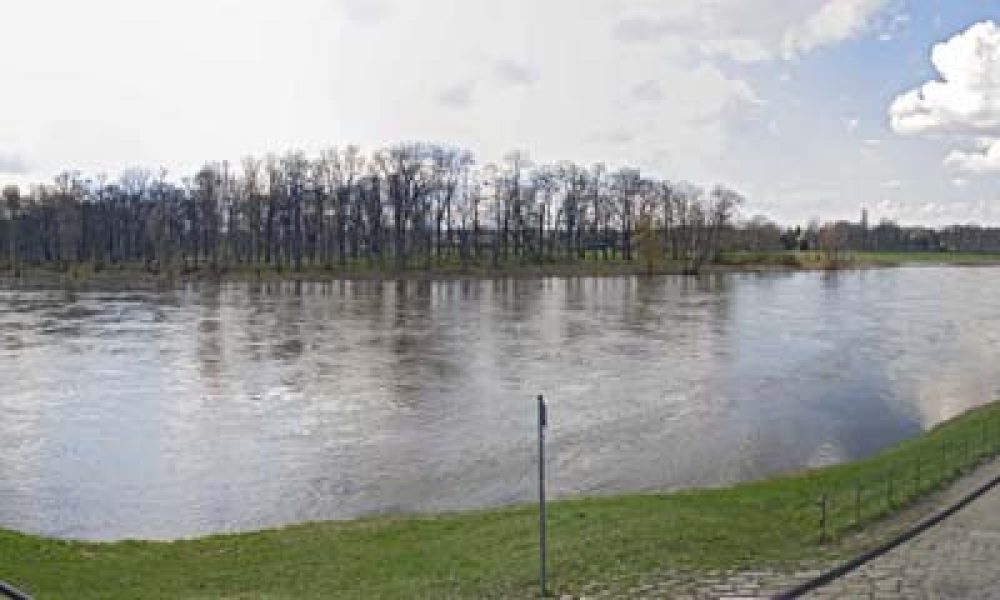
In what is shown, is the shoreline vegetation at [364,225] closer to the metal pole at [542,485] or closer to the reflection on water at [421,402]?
the reflection on water at [421,402]

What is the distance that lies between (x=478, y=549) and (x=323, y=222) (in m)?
96.0

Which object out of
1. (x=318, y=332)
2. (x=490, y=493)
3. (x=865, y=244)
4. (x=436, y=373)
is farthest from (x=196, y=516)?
(x=865, y=244)

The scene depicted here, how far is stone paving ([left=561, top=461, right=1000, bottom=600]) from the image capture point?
9.44m

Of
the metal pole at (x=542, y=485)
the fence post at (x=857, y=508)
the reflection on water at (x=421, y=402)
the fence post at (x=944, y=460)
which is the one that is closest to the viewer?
the metal pole at (x=542, y=485)

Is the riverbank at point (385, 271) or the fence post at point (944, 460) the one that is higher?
the riverbank at point (385, 271)

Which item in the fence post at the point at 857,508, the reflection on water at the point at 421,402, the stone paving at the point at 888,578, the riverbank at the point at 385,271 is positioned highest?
the riverbank at the point at 385,271

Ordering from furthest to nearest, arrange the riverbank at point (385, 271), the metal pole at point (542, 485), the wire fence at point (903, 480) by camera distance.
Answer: the riverbank at point (385, 271) < the wire fence at point (903, 480) < the metal pole at point (542, 485)

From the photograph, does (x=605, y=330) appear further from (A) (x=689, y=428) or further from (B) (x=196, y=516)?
(B) (x=196, y=516)

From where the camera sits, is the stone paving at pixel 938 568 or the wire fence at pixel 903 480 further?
the wire fence at pixel 903 480

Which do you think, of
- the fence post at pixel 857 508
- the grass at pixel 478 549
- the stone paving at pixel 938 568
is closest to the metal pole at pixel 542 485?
the grass at pixel 478 549

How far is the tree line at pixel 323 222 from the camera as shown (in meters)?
105

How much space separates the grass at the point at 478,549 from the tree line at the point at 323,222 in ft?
282

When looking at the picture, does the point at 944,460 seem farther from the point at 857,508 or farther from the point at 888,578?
the point at 888,578

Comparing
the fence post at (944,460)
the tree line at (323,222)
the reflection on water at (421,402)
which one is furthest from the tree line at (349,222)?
the fence post at (944,460)
